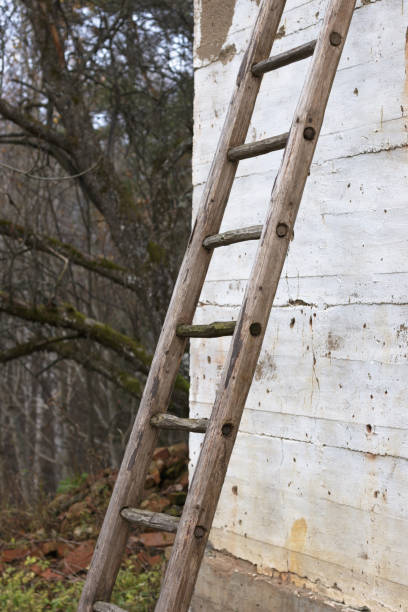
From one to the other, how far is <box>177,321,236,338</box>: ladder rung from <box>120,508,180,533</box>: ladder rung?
1.87ft

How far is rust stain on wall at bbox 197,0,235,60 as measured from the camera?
3.10 m

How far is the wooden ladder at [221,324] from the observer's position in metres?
1.96

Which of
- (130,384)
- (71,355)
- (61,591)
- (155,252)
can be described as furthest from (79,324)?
(61,591)

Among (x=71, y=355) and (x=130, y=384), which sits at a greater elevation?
(x=71, y=355)

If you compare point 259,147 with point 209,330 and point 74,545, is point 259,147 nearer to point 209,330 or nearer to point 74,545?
point 209,330

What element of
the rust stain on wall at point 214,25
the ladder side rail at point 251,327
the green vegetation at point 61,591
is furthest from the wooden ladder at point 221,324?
the green vegetation at point 61,591

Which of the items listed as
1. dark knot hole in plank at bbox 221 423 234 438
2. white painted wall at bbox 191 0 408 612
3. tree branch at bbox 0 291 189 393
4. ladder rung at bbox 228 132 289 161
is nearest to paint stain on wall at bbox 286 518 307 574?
white painted wall at bbox 191 0 408 612

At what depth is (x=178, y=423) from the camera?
217 centimetres

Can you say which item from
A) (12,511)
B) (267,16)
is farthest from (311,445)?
(12,511)

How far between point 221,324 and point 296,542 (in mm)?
1007

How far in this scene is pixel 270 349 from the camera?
2.80 metres

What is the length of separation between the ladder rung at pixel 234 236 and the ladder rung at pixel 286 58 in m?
0.58

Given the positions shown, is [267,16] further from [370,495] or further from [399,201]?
[370,495]

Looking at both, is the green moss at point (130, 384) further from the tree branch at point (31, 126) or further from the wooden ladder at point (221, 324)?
the wooden ladder at point (221, 324)
